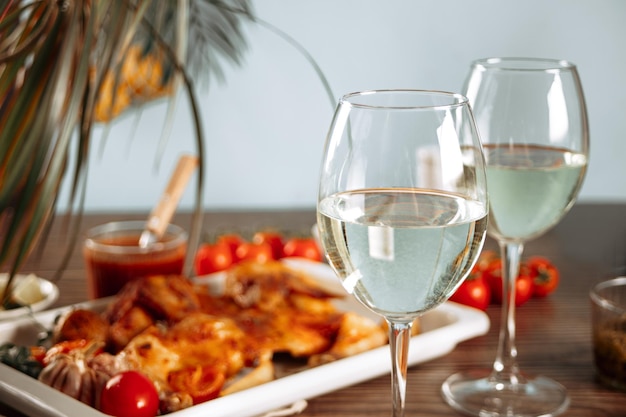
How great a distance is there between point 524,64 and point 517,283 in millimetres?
558

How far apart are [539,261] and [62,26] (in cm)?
113

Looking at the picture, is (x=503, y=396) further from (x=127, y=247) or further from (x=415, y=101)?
(x=127, y=247)

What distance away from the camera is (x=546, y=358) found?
148 cm

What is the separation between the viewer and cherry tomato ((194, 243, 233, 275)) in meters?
2.01

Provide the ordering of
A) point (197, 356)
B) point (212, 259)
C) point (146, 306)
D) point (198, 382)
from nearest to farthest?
point (198, 382), point (197, 356), point (146, 306), point (212, 259)

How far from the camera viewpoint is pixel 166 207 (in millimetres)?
1933

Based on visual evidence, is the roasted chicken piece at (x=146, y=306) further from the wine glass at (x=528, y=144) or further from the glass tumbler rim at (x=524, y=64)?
the glass tumbler rim at (x=524, y=64)

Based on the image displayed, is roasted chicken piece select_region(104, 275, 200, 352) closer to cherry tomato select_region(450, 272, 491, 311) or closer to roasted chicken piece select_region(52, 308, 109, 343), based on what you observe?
roasted chicken piece select_region(52, 308, 109, 343)

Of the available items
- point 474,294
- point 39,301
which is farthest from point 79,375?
point 474,294

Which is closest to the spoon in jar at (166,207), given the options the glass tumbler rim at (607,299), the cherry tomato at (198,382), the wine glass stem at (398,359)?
the cherry tomato at (198,382)

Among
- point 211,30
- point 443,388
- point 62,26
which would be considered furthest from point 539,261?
point 211,30

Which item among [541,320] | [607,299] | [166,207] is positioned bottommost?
[541,320]

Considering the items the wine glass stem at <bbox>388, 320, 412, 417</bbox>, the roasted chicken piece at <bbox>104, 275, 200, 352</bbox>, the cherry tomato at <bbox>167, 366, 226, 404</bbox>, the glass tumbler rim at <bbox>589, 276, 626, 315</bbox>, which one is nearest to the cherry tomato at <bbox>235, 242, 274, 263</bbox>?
the roasted chicken piece at <bbox>104, 275, 200, 352</bbox>

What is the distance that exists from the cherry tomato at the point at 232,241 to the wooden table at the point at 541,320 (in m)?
0.09
